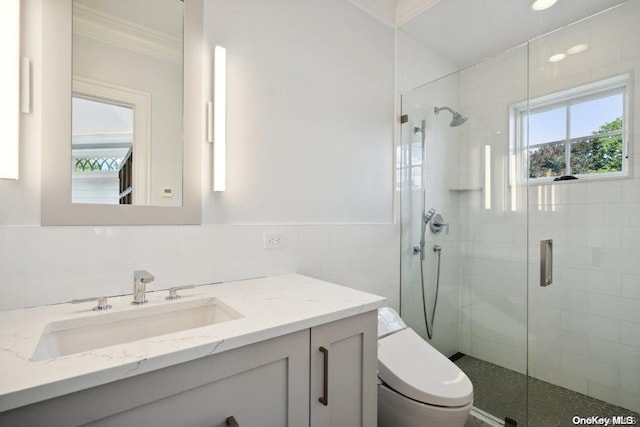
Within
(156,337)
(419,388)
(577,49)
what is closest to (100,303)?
(156,337)

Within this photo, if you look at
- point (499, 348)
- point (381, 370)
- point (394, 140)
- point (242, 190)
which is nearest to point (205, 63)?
point (242, 190)

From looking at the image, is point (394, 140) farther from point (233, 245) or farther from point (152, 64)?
point (152, 64)

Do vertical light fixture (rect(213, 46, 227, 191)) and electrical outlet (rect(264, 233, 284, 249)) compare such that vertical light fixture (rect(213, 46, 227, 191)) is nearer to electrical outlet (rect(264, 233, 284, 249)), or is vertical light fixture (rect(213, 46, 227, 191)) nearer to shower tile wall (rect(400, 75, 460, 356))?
electrical outlet (rect(264, 233, 284, 249))

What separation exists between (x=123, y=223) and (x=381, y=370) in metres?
1.23

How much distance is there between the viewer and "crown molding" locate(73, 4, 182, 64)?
1.10 m

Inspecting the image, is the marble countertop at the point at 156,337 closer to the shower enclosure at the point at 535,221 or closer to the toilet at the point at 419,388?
the toilet at the point at 419,388

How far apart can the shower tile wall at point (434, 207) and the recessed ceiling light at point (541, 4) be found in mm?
655

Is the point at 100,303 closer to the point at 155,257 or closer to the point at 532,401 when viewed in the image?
the point at 155,257

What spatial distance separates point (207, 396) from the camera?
722 mm

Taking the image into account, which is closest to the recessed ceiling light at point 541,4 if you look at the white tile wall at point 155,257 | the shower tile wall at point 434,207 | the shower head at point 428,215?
the shower tile wall at point 434,207

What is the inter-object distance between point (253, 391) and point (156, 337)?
0.93 ft

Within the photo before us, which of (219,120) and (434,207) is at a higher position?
(219,120)

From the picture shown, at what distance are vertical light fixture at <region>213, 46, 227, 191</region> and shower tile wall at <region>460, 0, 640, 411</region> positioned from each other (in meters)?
1.61

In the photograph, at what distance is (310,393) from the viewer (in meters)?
0.89
